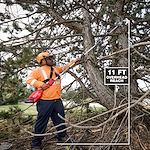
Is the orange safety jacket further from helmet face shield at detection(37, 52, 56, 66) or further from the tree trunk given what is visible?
the tree trunk

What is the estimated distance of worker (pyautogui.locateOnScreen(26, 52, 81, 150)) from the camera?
2570mm

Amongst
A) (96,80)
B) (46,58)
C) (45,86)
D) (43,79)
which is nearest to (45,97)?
(45,86)

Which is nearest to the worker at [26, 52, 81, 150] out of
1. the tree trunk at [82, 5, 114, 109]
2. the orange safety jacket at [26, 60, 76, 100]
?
the orange safety jacket at [26, 60, 76, 100]

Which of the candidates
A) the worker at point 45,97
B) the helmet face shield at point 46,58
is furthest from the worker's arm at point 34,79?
the helmet face shield at point 46,58

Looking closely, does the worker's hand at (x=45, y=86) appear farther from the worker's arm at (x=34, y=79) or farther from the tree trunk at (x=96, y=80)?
the tree trunk at (x=96, y=80)

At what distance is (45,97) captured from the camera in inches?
104

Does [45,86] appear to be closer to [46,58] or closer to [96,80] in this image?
[46,58]

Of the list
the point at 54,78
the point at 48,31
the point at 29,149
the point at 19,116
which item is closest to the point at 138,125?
the point at 54,78

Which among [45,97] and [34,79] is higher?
[34,79]

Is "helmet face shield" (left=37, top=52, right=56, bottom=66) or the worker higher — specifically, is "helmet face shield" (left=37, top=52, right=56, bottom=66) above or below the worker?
above

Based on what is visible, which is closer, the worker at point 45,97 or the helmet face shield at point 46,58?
the worker at point 45,97

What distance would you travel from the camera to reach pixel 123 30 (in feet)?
10.6

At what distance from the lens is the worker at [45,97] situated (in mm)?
2570

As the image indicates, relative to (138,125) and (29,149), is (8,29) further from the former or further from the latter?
(138,125)
